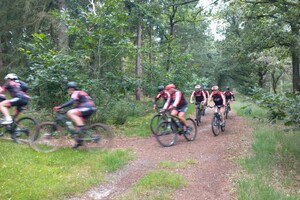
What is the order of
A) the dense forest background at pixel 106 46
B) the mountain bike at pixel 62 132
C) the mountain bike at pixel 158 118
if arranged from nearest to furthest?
1. the mountain bike at pixel 62 132
2. the mountain bike at pixel 158 118
3. the dense forest background at pixel 106 46

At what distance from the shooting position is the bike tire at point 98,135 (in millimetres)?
8289

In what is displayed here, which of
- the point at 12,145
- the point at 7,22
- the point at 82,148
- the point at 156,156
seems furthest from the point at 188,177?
the point at 7,22

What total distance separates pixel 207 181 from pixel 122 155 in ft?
9.01

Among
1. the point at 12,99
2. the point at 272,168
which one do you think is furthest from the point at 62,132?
the point at 272,168

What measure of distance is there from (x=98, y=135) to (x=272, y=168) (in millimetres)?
Answer: 4797

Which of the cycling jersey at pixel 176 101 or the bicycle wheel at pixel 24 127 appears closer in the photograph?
the bicycle wheel at pixel 24 127

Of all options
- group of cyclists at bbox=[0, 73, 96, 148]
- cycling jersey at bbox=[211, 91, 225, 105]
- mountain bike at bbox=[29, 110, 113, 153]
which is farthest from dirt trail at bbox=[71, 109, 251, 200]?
group of cyclists at bbox=[0, 73, 96, 148]

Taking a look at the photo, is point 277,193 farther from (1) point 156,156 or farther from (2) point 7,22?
(2) point 7,22

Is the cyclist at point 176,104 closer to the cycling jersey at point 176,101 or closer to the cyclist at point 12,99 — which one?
the cycling jersey at point 176,101

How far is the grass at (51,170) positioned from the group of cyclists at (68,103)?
833mm

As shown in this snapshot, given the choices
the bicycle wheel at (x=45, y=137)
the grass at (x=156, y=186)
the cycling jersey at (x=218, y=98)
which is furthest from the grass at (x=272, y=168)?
the bicycle wheel at (x=45, y=137)

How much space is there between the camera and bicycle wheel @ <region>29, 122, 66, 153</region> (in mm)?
8289

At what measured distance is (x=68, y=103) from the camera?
7840 millimetres

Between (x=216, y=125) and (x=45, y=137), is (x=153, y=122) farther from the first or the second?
(x=45, y=137)
